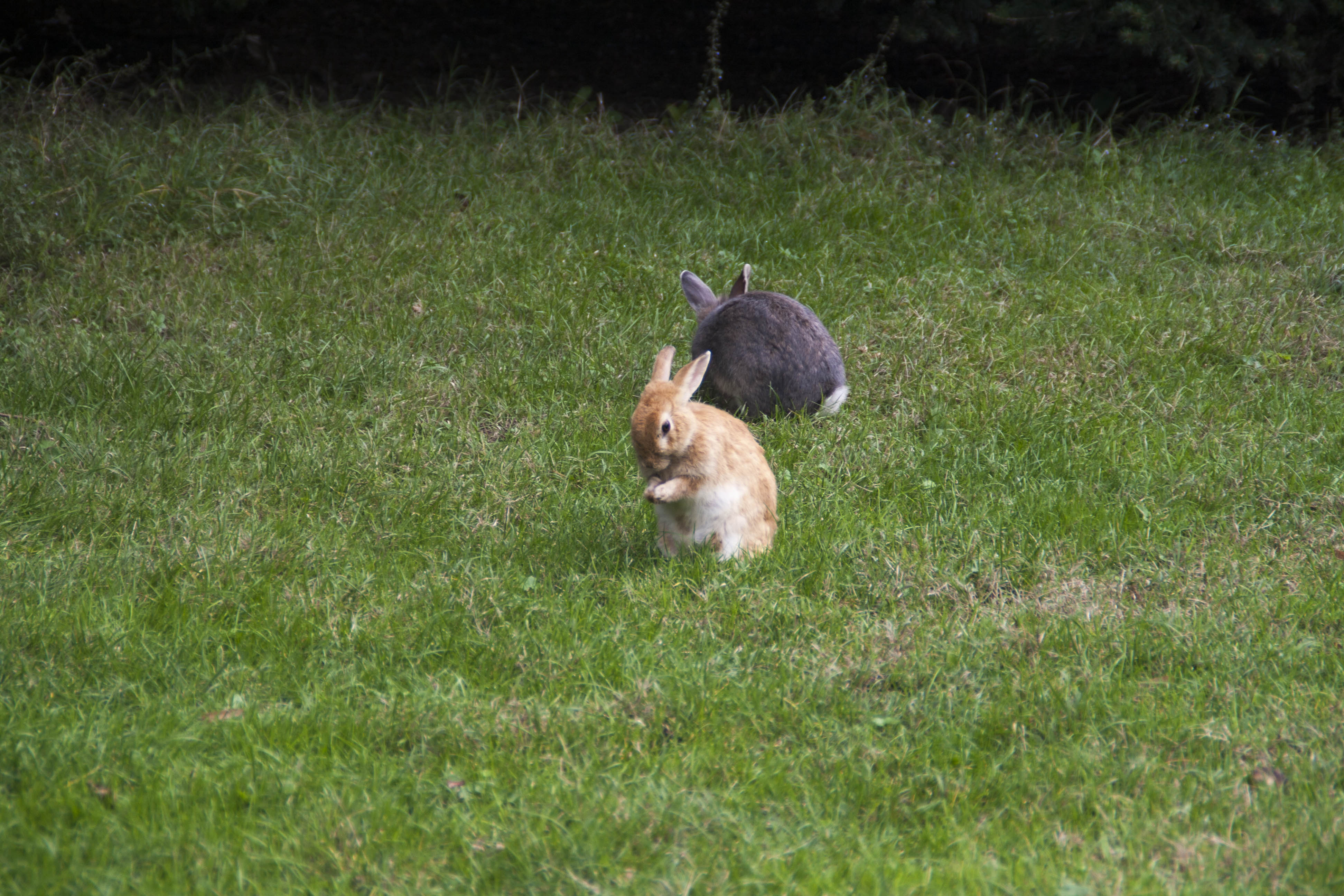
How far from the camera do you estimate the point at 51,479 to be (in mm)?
4281

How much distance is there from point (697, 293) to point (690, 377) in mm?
2126

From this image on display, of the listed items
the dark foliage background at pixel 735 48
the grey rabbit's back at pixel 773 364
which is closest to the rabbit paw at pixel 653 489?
the grey rabbit's back at pixel 773 364

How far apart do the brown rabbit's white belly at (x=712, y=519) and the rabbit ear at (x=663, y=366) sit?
17.8 inches

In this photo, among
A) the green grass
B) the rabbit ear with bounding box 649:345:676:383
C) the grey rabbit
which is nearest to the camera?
the green grass

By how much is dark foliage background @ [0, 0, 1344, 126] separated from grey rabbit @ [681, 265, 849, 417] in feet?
12.8

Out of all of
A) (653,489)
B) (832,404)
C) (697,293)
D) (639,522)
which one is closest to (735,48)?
(697,293)

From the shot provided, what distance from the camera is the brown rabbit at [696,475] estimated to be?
372cm

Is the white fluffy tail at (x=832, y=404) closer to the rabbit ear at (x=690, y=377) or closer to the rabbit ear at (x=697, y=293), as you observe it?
the rabbit ear at (x=697, y=293)

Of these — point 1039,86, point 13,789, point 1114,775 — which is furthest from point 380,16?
point 1114,775

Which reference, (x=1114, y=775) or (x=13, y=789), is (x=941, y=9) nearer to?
(x=1114, y=775)

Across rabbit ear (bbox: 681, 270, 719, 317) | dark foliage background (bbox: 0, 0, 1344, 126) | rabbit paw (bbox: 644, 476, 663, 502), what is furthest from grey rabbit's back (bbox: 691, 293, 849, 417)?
dark foliage background (bbox: 0, 0, 1344, 126)

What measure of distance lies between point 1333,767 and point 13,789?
3.20m

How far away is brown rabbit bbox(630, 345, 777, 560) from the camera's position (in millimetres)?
3723

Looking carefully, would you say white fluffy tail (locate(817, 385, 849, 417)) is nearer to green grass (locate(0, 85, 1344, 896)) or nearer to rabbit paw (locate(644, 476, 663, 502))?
green grass (locate(0, 85, 1344, 896))
